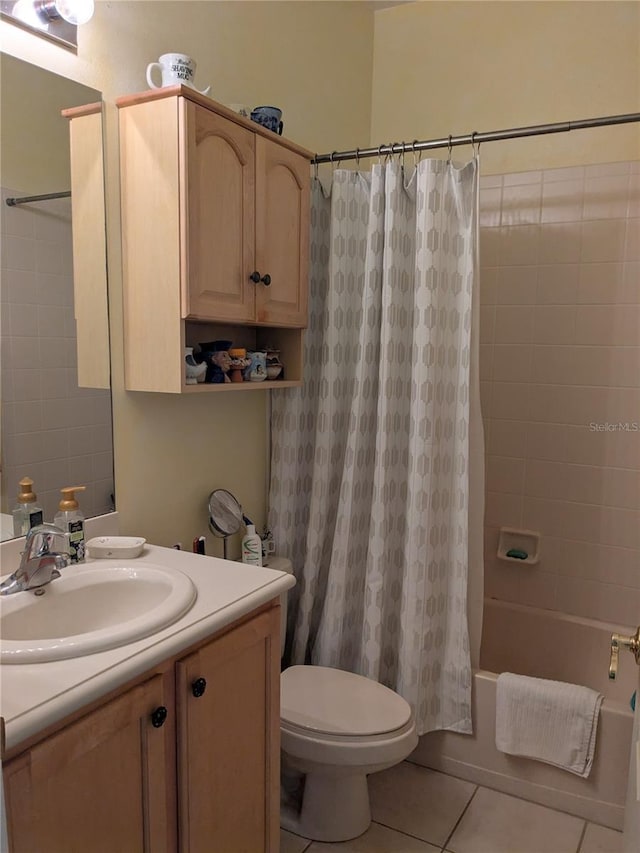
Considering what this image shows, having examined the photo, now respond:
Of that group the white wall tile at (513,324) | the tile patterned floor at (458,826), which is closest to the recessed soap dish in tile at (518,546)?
the white wall tile at (513,324)

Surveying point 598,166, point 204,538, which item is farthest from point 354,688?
point 598,166

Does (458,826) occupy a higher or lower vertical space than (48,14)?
lower

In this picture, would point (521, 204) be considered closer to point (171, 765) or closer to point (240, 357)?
point (240, 357)

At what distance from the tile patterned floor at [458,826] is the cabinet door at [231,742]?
467mm

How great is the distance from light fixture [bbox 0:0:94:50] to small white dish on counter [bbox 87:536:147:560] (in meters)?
1.15

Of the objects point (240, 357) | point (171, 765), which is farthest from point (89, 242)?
point (171, 765)

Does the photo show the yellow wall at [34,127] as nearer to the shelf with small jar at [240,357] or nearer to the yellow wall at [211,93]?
the yellow wall at [211,93]

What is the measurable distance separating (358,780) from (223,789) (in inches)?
26.8

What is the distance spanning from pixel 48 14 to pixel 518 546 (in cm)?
236

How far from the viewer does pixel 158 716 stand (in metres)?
1.21

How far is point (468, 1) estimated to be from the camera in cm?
262

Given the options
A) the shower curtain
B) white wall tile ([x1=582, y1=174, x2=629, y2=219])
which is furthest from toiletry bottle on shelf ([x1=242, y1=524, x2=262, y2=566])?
white wall tile ([x1=582, y1=174, x2=629, y2=219])

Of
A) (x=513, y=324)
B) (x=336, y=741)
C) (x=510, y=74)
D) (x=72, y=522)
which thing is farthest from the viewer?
(x=513, y=324)

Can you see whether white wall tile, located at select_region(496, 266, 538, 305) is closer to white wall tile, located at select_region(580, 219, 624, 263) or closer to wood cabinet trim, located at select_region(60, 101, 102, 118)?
white wall tile, located at select_region(580, 219, 624, 263)
